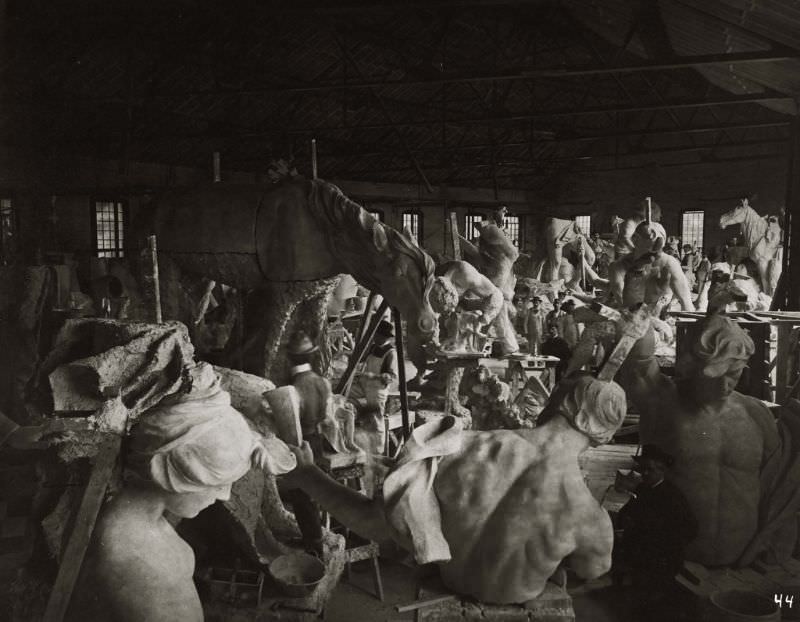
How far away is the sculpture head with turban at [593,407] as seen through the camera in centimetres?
318

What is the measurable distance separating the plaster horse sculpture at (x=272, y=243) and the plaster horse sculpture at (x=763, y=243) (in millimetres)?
11753

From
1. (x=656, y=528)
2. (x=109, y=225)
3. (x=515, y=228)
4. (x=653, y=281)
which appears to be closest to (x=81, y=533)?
(x=656, y=528)

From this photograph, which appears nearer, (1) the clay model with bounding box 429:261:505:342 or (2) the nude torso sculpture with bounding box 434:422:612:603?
(2) the nude torso sculpture with bounding box 434:422:612:603

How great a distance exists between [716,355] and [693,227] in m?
22.8

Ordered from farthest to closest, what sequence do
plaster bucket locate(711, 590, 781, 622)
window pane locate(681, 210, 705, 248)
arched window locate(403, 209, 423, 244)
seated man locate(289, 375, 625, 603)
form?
arched window locate(403, 209, 423, 244) < window pane locate(681, 210, 705, 248) < plaster bucket locate(711, 590, 781, 622) < seated man locate(289, 375, 625, 603)

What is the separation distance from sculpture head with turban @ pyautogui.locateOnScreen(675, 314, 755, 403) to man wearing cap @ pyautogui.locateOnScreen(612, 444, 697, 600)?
1.62 feet

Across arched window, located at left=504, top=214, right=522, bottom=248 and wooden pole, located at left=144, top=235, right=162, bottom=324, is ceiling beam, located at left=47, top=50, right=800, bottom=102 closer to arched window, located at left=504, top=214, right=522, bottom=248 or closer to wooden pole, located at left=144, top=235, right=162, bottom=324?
wooden pole, located at left=144, top=235, right=162, bottom=324

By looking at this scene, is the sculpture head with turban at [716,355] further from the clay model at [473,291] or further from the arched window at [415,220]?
the arched window at [415,220]

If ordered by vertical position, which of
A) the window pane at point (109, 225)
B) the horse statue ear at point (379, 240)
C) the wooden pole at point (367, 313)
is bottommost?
the wooden pole at point (367, 313)

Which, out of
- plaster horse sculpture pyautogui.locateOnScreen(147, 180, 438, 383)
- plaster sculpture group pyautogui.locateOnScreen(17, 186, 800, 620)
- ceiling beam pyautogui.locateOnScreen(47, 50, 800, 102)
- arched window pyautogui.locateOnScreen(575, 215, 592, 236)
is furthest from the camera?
arched window pyautogui.locateOnScreen(575, 215, 592, 236)

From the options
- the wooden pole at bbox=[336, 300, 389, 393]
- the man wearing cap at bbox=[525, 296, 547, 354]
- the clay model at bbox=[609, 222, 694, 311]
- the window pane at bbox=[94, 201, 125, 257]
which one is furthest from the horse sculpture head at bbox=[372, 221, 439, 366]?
the window pane at bbox=[94, 201, 125, 257]

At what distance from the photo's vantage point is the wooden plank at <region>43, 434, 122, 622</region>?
2080mm

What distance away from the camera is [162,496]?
2.27 m

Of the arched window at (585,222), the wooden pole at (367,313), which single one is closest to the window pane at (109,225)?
the wooden pole at (367,313)
